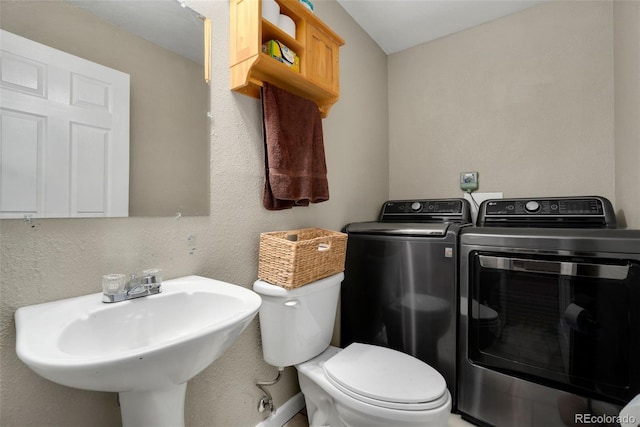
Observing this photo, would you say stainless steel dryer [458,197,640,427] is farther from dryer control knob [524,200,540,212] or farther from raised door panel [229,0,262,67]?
raised door panel [229,0,262,67]

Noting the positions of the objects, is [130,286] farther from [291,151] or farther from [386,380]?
[386,380]

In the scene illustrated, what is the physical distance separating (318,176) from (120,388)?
1046 mm

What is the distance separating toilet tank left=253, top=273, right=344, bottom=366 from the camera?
109cm

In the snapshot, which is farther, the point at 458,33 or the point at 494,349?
the point at 458,33

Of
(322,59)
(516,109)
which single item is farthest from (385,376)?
(516,109)

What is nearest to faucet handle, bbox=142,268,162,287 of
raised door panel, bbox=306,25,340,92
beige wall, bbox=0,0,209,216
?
beige wall, bbox=0,0,209,216

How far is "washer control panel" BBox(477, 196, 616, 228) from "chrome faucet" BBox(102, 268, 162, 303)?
1.66m

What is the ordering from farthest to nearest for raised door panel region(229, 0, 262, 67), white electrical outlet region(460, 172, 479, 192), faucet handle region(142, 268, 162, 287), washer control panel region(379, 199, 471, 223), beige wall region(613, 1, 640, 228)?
white electrical outlet region(460, 172, 479, 192), washer control panel region(379, 199, 471, 223), beige wall region(613, 1, 640, 228), raised door panel region(229, 0, 262, 67), faucet handle region(142, 268, 162, 287)

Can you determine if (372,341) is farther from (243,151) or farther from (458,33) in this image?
(458,33)

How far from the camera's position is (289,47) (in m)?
1.20

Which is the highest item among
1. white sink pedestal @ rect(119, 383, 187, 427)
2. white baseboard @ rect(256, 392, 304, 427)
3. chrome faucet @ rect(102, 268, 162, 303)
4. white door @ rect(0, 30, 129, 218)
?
white door @ rect(0, 30, 129, 218)

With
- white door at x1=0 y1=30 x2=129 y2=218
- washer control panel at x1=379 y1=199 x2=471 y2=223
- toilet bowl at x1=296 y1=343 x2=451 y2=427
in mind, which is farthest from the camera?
washer control panel at x1=379 y1=199 x2=471 y2=223

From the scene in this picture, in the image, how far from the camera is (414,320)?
56.1 inches

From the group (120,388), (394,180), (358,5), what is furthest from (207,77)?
(394,180)
